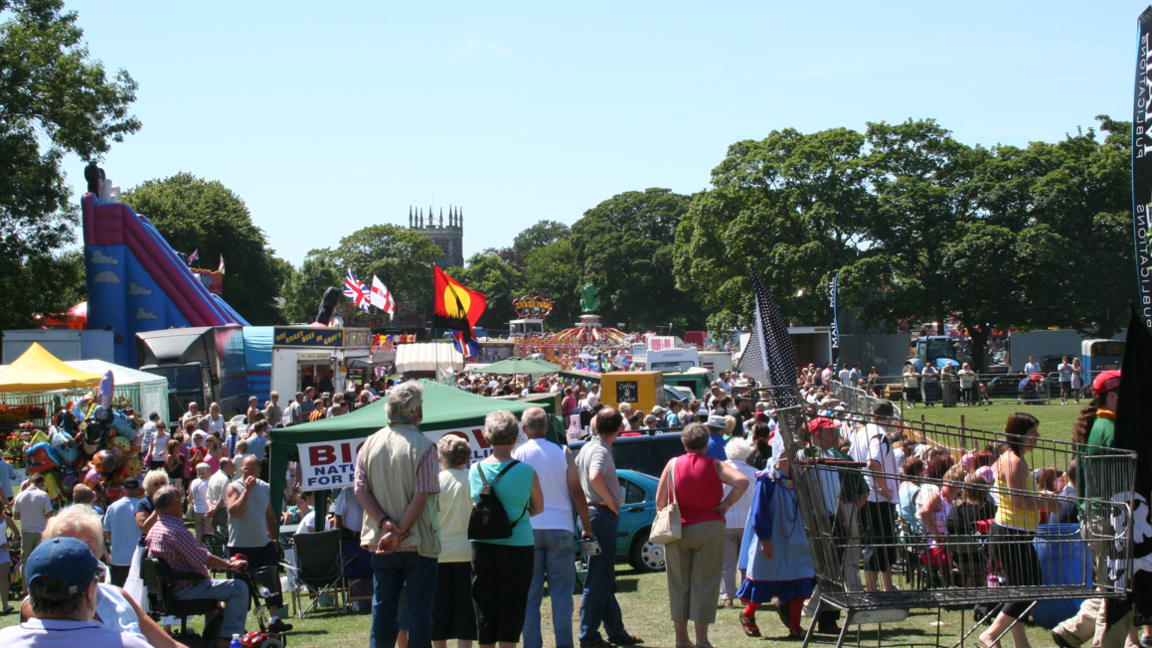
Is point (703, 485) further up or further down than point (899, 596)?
further up

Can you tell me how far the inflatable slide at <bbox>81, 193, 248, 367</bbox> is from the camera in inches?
1220

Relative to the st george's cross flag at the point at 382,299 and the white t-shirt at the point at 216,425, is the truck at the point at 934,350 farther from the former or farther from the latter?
the white t-shirt at the point at 216,425

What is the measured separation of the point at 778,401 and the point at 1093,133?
4682cm

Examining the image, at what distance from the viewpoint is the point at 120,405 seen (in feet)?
49.4

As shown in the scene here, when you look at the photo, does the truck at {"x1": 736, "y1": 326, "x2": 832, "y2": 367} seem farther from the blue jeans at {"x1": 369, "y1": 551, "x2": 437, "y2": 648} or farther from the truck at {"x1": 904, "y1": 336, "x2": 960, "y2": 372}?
the blue jeans at {"x1": 369, "y1": 551, "x2": 437, "y2": 648}

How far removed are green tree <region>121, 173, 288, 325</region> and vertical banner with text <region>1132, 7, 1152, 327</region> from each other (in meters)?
57.8

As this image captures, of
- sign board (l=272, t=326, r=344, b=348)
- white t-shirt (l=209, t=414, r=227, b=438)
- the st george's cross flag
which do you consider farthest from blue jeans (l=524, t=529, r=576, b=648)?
the st george's cross flag

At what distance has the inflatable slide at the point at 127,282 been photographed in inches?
1220

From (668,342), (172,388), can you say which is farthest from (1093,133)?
(172,388)

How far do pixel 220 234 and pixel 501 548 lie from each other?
62.0 meters

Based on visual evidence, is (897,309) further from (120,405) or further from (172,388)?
(120,405)

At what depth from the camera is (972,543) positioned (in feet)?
16.4

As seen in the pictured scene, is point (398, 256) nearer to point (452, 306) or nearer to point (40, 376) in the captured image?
point (452, 306)

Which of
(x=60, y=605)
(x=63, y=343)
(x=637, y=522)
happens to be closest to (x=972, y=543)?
(x=60, y=605)
